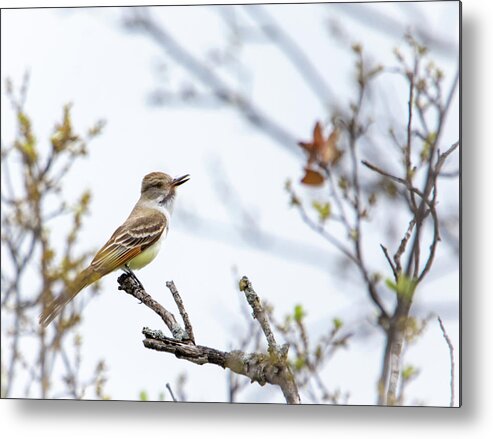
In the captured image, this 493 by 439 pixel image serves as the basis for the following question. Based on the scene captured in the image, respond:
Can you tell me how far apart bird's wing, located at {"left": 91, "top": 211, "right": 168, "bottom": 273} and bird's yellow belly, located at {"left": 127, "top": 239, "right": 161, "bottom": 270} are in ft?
0.04

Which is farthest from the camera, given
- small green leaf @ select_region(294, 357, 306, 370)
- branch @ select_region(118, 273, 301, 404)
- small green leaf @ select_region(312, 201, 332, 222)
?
small green leaf @ select_region(312, 201, 332, 222)

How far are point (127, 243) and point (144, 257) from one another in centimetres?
9

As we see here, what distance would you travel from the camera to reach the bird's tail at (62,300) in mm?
3314

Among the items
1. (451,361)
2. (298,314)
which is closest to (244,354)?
(298,314)

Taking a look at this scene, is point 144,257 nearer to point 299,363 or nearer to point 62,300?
point 62,300

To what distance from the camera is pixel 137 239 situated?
3.44m

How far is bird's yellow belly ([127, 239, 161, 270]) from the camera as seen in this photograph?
11.1 feet

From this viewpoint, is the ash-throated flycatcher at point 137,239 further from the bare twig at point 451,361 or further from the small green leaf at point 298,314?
the bare twig at point 451,361

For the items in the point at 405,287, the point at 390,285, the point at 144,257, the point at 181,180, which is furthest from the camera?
the point at 144,257

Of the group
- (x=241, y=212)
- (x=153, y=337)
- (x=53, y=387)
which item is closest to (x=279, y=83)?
(x=241, y=212)

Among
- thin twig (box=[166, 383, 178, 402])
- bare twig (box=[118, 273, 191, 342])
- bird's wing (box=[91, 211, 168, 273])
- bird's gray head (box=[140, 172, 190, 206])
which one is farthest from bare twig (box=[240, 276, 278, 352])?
bird's wing (box=[91, 211, 168, 273])

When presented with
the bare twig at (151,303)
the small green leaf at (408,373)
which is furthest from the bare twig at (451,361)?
the bare twig at (151,303)

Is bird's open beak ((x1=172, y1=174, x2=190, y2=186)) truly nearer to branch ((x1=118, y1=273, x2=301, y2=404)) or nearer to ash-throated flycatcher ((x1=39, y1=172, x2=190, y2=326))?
ash-throated flycatcher ((x1=39, y1=172, x2=190, y2=326))

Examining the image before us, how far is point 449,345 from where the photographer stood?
2836 millimetres
